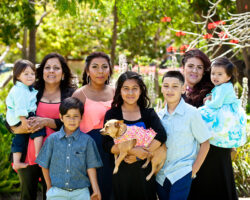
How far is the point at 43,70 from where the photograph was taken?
13.0 feet

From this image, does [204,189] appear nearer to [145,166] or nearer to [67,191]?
[145,166]

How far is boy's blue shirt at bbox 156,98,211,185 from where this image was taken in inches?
127

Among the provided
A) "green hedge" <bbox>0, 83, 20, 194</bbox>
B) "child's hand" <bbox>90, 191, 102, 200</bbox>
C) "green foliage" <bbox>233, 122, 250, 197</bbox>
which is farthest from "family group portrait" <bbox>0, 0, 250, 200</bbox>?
"green foliage" <bbox>233, 122, 250, 197</bbox>

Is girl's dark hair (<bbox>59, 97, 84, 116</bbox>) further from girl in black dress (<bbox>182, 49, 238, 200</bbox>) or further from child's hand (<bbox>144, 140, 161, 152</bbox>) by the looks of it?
girl in black dress (<bbox>182, 49, 238, 200</bbox>)

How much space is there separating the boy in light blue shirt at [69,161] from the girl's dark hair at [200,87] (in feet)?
3.83

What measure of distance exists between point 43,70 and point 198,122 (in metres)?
1.83

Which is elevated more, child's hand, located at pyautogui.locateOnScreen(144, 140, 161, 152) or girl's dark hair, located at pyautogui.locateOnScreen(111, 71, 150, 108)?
girl's dark hair, located at pyautogui.locateOnScreen(111, 71, 150, 108)

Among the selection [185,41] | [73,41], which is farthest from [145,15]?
[73,41]

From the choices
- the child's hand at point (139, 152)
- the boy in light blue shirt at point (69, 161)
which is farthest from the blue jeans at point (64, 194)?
the child's hand at point (139, 152)

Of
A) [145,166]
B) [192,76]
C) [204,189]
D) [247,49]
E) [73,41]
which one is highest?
[73,41]

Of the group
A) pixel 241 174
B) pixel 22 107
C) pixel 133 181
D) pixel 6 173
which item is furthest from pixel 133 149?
pixel 241 174

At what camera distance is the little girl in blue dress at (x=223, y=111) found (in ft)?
11.2

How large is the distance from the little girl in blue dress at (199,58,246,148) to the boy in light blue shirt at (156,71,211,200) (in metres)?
0.19

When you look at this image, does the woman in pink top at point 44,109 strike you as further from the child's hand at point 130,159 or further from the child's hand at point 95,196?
the child's hand at point 130,159
